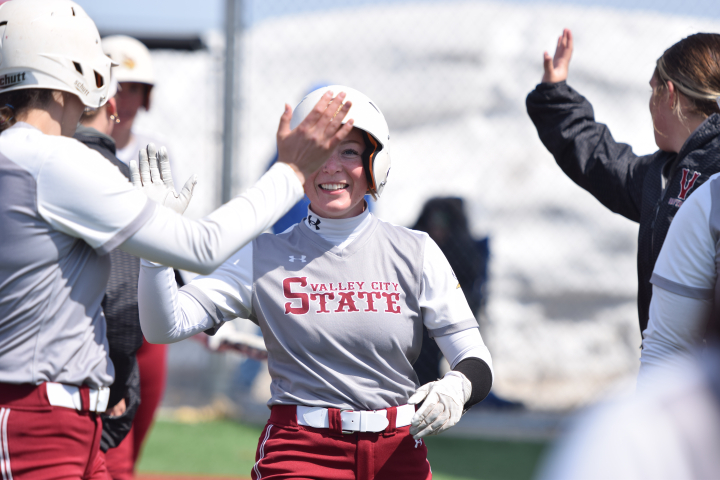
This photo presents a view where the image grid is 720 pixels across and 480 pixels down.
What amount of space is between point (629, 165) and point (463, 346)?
42.2 inches

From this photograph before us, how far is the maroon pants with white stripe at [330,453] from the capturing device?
2.03 metres

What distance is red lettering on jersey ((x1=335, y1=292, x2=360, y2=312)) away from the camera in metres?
2.12

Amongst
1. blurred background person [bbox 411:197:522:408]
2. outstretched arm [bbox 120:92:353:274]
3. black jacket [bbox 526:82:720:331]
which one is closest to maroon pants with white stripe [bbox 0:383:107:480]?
outstretched arm [bbox 120:92:353:274]

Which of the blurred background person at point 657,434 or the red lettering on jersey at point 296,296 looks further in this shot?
the red lettering on jersey at point 296,296

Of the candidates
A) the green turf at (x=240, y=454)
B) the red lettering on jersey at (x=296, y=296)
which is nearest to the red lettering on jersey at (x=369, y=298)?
the red lettering on jersey at (x=296, y=296)

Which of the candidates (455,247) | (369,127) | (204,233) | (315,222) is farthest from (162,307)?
(455,247)

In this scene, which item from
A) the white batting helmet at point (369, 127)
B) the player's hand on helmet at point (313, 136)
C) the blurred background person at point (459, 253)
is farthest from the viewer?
the blurred background person at point (459, 253)

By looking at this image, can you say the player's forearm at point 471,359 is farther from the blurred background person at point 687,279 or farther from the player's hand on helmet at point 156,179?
the player's hand on helmet at point 156,179

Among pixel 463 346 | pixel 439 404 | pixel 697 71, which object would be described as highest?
pixel 697 71

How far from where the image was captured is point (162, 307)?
6.36 ft

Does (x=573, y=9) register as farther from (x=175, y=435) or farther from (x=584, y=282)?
(x=175, y=435)

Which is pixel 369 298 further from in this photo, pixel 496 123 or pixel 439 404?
pixel 496 123

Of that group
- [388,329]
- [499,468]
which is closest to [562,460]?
[388,329]

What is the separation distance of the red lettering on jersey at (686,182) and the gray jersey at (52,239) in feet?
5.10
